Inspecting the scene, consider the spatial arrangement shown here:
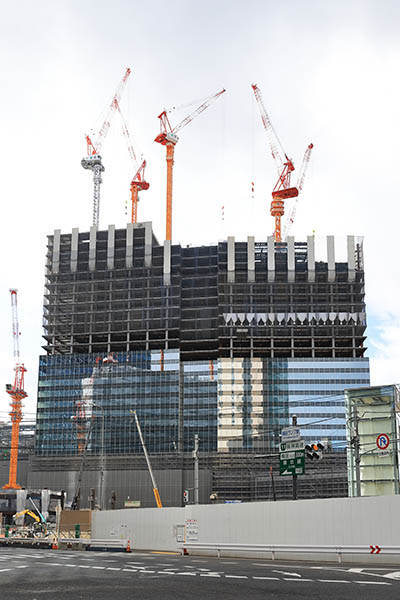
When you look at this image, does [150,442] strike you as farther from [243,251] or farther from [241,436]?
[243,251]

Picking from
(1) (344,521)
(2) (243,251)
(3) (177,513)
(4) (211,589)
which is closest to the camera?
(4) (211,589)

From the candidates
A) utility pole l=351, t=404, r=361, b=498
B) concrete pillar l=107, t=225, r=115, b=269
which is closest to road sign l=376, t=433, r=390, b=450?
utility pole l=351, t=404, r=361, b=498

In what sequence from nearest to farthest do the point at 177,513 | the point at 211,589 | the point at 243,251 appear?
the point at 211,589 → the point at 177,513 → the point at 243,251

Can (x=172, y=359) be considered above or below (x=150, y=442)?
above

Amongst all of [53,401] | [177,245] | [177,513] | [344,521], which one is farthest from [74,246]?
[344,521]

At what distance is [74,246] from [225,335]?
49113mm

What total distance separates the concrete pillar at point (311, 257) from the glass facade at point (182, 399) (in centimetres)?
2354

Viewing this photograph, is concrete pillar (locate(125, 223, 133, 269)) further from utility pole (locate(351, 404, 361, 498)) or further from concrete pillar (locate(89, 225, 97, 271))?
utility pole (locate(351, 404, 361, 498))

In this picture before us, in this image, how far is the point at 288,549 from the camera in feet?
127

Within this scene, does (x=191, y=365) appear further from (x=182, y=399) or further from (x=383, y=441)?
(x=383, y=441)

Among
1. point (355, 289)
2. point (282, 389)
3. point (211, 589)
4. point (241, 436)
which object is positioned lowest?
point (211, 589)

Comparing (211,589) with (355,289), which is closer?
(211,589)

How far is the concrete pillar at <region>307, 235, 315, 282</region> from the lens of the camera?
188875 millimetres

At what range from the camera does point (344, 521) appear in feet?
119
